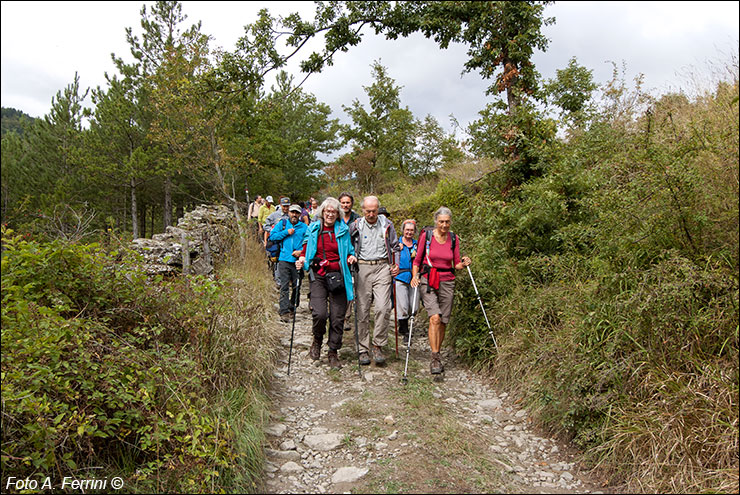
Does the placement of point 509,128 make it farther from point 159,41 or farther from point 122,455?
point 159,41

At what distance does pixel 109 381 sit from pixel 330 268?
3.19 m

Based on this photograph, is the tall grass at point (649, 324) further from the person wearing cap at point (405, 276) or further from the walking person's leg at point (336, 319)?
the walking person's leg at point (336, 319)

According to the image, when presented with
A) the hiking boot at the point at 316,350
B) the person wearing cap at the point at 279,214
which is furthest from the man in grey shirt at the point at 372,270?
the person wearing cap at the point at 279,214

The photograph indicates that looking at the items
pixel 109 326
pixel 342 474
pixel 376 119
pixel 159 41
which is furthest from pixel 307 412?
pixel 376 119

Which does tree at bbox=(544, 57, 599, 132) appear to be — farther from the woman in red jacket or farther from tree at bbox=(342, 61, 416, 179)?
tree at bbox=(342, 61, 416, 179)

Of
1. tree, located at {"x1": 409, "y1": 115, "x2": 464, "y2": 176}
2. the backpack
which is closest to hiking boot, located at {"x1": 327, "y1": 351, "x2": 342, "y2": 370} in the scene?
the backpack

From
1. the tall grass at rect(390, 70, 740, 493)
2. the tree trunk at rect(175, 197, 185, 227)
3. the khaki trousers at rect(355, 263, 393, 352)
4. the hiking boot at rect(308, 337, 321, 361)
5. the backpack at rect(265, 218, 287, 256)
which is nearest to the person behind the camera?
the tall grass at rect(390, 70, 740, 493)

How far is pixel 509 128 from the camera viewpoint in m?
7.89

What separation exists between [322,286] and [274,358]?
1.19 metres

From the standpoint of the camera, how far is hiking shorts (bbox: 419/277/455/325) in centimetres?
577

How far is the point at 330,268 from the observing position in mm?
5973

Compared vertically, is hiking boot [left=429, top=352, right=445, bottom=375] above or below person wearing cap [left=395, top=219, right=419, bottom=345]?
below

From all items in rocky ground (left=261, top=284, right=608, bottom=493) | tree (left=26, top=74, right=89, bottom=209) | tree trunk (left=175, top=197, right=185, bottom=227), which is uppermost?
tree (left=26, top=74, right=89, bottom=209)

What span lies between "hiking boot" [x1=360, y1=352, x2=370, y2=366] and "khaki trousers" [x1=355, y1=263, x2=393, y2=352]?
0.18 ft
